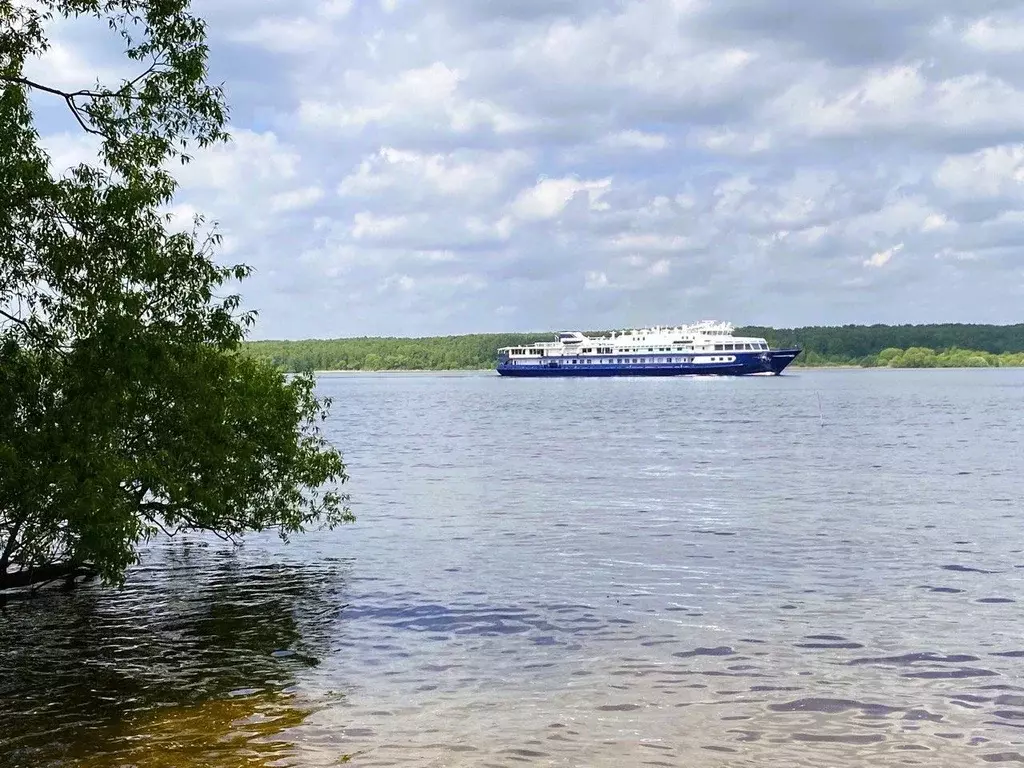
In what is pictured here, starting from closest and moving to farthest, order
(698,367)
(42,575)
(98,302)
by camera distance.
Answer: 1. (98,302)
2. (42,575)
3. (698,367)

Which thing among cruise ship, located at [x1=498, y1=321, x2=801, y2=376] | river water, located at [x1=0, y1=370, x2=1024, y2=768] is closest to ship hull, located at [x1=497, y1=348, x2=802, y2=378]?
cruise ship, located at [x1=498, y1=321, x2=801, y2=376]

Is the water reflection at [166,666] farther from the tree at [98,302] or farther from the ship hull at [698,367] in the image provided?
the ship hull at [698,367]

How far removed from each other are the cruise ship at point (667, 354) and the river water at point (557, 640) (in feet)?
480

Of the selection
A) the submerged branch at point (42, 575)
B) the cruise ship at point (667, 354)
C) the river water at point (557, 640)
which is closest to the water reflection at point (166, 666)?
the river water at point (557, 640)

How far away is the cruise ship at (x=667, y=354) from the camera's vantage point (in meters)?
185

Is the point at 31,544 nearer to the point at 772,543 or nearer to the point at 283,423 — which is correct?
the point at 283,423

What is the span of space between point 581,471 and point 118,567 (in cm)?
3393

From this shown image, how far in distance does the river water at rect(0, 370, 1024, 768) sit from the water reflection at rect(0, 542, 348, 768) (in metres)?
0.06

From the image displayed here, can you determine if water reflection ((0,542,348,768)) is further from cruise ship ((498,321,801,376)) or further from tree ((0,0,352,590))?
cruise ship ((498,321,801,376))

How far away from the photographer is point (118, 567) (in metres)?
16.0

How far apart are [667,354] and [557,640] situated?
16964 centimetres

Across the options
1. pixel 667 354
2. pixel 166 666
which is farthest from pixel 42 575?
pixel 667 354

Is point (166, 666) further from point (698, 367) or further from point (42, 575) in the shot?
point (698, 367)

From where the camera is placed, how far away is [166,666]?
54.2 feet
